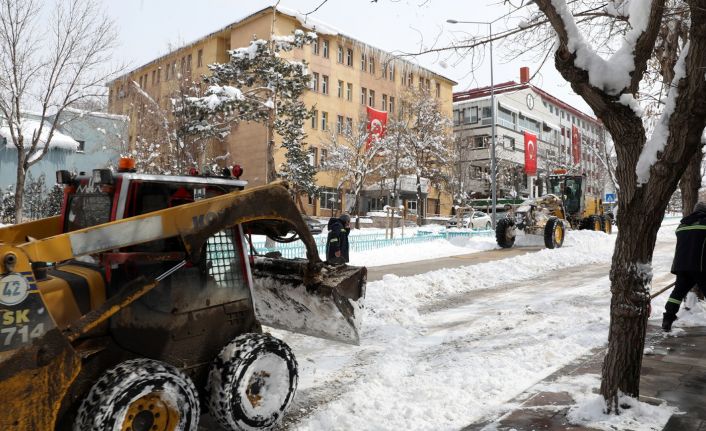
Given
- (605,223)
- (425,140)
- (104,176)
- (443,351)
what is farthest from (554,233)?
(425,140)

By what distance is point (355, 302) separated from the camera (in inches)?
181

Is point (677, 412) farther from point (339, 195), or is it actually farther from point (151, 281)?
point (339, 195)

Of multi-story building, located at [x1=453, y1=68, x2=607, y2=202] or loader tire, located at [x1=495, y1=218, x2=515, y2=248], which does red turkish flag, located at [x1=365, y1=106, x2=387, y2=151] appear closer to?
multi-story building, located at [x1=453, y1=68, x2=607, y2=202]

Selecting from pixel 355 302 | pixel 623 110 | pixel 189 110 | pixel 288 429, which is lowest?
pixel 288 429

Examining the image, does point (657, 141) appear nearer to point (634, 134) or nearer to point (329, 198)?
point (634, 134)

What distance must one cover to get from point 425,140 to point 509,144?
25396 mm

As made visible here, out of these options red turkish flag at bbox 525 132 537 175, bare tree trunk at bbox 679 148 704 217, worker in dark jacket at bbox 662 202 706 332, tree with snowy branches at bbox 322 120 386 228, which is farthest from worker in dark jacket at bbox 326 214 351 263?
red turkish flag at bbox 525 132 537 175

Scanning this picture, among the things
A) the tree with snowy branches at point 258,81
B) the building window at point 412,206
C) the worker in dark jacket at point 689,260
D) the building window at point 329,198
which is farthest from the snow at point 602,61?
the building window at point 412,206

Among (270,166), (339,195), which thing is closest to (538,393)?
(270,166)

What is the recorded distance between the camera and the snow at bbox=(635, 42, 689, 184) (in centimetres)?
374

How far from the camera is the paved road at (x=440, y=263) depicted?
13398 millimetres

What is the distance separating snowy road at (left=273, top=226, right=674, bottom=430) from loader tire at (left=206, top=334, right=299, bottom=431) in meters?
0.36

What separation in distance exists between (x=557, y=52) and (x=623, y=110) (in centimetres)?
67

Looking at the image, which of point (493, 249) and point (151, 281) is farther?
point (493, 249)
